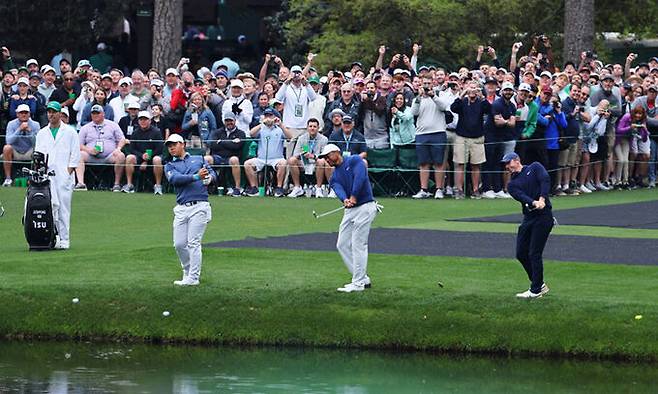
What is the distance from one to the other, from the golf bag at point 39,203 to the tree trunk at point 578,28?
1698 cm

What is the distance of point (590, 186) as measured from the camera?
3148 centimetres

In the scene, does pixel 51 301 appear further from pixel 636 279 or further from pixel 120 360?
pixel 636 279

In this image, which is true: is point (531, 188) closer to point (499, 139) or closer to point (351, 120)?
point (351, 120)

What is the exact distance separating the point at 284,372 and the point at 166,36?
2076 centimetres

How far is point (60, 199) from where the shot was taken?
22219mm

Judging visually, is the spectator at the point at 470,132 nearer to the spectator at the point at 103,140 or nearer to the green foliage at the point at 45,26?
the spectator at the point at 103,140

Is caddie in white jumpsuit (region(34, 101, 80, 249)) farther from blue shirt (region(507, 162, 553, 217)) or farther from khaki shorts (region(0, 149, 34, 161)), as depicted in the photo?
khaki shorts (region(0, 149, 34, 161))

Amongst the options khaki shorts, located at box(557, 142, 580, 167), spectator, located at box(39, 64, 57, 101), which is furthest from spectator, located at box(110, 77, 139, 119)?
khaki shorts, located at box(557, 142, 580, 167)

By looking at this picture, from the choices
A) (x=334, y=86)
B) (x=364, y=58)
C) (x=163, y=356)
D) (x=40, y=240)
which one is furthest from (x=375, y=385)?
(x=364, y=58)

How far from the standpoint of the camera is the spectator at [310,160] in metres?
29.2

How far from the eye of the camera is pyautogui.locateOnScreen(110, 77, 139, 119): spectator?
30500 millimetres

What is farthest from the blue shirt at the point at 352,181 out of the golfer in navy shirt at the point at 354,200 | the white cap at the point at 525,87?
the white cap at the point at 525,87

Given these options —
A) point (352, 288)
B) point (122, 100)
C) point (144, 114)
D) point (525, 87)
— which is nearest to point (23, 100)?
point (122, 100)

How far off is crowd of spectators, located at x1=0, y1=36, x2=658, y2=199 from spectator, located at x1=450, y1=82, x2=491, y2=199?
23mm
